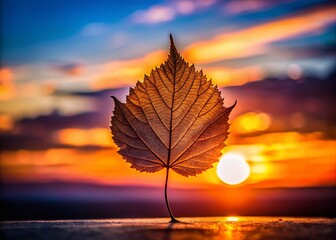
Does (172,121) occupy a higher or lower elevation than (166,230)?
higher

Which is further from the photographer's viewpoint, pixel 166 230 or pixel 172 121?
pixel 172 121

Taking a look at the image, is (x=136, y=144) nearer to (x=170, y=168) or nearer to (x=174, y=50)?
(x=170, y=168)

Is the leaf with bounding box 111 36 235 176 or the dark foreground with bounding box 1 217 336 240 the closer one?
the dark foreground with bounding box 1 217 336 240

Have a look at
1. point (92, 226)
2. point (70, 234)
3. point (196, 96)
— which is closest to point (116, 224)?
point (92, 226)

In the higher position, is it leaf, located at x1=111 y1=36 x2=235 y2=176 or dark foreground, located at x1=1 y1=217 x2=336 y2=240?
leaf, located at x1=111 y1=36 x2=235 y2=176
